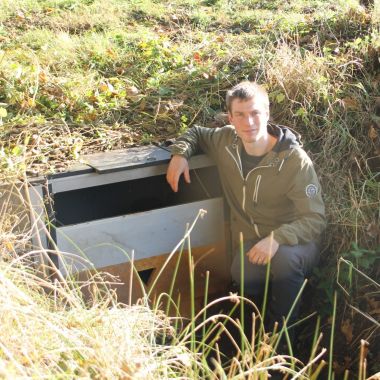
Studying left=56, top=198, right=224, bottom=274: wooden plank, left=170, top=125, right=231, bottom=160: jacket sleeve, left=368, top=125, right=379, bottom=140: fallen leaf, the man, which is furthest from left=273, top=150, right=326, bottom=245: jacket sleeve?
left=368, top=125, right=379, bottom=140: fallen leaf

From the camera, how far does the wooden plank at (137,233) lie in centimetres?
384

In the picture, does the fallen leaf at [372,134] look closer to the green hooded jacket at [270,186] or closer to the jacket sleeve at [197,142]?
the green hooded jacket at [270,186]

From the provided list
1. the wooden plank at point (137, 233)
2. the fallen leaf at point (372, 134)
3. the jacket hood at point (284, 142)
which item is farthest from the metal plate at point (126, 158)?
the fallen leaf at point (372, 134)

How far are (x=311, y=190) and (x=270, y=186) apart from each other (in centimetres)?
24

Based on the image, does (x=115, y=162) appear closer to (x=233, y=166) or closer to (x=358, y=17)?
(x=233, y=166)

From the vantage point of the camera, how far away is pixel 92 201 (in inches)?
171

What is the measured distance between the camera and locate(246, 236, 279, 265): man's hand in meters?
3.55

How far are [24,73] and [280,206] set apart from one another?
79.0 inches

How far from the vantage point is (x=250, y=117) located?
3686mm

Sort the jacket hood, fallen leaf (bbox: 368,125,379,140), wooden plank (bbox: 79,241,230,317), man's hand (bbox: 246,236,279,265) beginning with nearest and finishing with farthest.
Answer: man's hand (bbox: 246,236,279,265)
the jacket hood
wooden plank (bbox: 79,241,230,317)
fallen leaf (bbox: 368,125,379,140)

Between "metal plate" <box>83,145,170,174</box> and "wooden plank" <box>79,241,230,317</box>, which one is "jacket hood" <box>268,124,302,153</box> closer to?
"metal plate" <box>83,145,170,174</box>

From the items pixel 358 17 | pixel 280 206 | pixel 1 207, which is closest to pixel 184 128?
pixel 280 206

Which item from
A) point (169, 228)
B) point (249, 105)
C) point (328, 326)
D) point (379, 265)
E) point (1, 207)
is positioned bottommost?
point (328, 326)

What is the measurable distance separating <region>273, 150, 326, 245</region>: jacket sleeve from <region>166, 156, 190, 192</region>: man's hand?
0.61 metres
